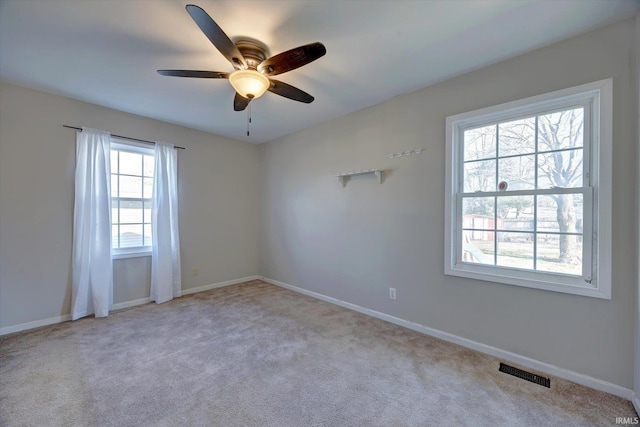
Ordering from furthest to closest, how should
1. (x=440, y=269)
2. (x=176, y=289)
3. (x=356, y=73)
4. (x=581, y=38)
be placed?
1. (x=176, y=289)
2. (x=440, y=269)
3. (x=356, y=73)
4. (x=581, y=38)

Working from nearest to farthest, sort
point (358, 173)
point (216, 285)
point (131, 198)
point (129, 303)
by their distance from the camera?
point (358, 173) → point (129, 303) → point (131, 198) → point (216, 285)

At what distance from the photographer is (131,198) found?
139 inches

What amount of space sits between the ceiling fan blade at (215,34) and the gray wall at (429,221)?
6.08 ft

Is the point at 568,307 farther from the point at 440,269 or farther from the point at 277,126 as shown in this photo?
the point at 277,126

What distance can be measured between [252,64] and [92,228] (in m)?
2.75

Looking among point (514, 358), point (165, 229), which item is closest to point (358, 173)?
point (514, 358)

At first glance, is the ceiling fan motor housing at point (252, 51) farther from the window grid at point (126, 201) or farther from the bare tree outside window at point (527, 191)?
the window grid at point (126, 201)

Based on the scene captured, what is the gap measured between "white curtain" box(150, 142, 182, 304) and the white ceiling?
3.25 feet

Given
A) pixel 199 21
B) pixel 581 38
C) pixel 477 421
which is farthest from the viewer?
pixel 581 38

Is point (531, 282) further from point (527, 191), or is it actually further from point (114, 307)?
point (114, 307)

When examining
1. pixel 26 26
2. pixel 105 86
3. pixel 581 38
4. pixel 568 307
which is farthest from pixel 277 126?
pixel 568 307

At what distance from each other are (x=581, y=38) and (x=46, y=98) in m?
4.98

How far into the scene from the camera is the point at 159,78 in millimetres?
2525

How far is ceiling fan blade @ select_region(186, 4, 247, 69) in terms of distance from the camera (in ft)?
4.34
